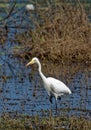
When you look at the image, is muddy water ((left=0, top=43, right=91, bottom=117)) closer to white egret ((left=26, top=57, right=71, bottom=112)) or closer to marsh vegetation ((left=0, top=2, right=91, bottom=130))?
marsh vegetation ((left=0, top=2, right=91, bottom=130))

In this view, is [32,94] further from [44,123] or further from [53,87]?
[44,123]

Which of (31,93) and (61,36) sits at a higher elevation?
(61,36)

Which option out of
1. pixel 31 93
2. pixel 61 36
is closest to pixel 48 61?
pixel 61 36

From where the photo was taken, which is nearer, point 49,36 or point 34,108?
point 34,108

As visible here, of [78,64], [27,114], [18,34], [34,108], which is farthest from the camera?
[18,34]

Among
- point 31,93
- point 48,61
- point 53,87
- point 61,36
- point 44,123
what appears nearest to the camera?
point 44,123

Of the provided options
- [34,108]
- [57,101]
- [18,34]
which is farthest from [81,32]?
[34,108]

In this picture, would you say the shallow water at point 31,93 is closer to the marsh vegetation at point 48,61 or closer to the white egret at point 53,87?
the marsh vegetation at point 48,61

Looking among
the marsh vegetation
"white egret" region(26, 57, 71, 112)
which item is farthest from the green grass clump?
"white egret" region(26, 57, 71, 112)

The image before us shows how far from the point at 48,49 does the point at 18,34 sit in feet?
8.74

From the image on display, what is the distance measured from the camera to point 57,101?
12523mm

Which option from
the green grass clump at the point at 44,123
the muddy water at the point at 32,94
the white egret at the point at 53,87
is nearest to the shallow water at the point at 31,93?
the muddy water at the point at 32,94

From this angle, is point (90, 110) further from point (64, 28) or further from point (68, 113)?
point (64, 28)

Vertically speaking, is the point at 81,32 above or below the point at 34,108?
above
